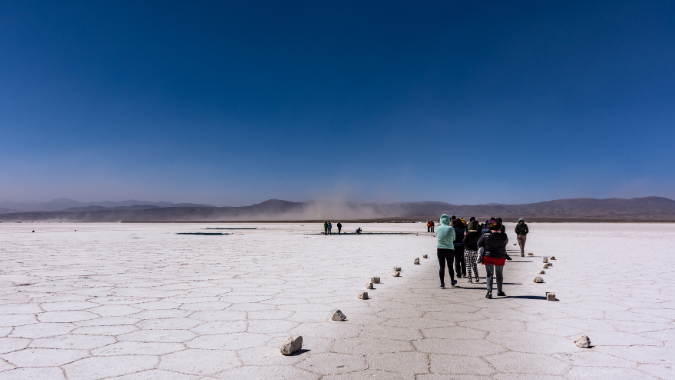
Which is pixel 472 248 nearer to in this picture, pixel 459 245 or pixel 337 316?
pixel 459 245

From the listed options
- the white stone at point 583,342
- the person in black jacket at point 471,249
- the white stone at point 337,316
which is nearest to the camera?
the white stone at point 583,342

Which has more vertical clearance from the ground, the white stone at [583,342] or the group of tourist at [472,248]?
the group of tourist at [472,248]

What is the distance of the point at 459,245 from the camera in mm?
9594

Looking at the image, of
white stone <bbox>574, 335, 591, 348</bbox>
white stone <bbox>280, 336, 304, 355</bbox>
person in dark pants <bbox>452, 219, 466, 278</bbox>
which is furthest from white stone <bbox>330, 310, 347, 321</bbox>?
person in dark pants <bbox>452, 219, 466, 278</bbox>

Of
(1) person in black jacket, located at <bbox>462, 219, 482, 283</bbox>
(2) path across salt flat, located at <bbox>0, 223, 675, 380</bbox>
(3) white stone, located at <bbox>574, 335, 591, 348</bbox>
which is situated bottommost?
(2) path across salt flat, located at <bbox>0, 223, 675, 380</bbox>

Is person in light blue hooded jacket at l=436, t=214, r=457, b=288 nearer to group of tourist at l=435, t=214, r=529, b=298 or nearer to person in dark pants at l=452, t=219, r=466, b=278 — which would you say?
group of tourist at l=435, t=214, r=529, b=298

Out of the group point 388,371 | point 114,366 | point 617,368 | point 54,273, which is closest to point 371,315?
point 388,371

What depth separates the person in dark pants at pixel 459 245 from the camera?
9562 millimetres

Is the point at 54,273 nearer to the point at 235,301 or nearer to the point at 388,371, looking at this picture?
the point at 235,301

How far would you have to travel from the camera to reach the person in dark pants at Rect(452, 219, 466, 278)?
9.56 meters

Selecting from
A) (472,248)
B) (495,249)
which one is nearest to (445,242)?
(495,249)

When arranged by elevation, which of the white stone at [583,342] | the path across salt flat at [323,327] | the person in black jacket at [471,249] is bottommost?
the path across salt flat at [323,327]

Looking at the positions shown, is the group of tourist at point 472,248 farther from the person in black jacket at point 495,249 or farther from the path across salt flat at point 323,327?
the path across salt flat at point 323,327

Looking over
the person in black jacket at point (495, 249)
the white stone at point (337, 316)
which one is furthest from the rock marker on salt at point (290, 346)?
the person in black jacket at point (495, 249)
